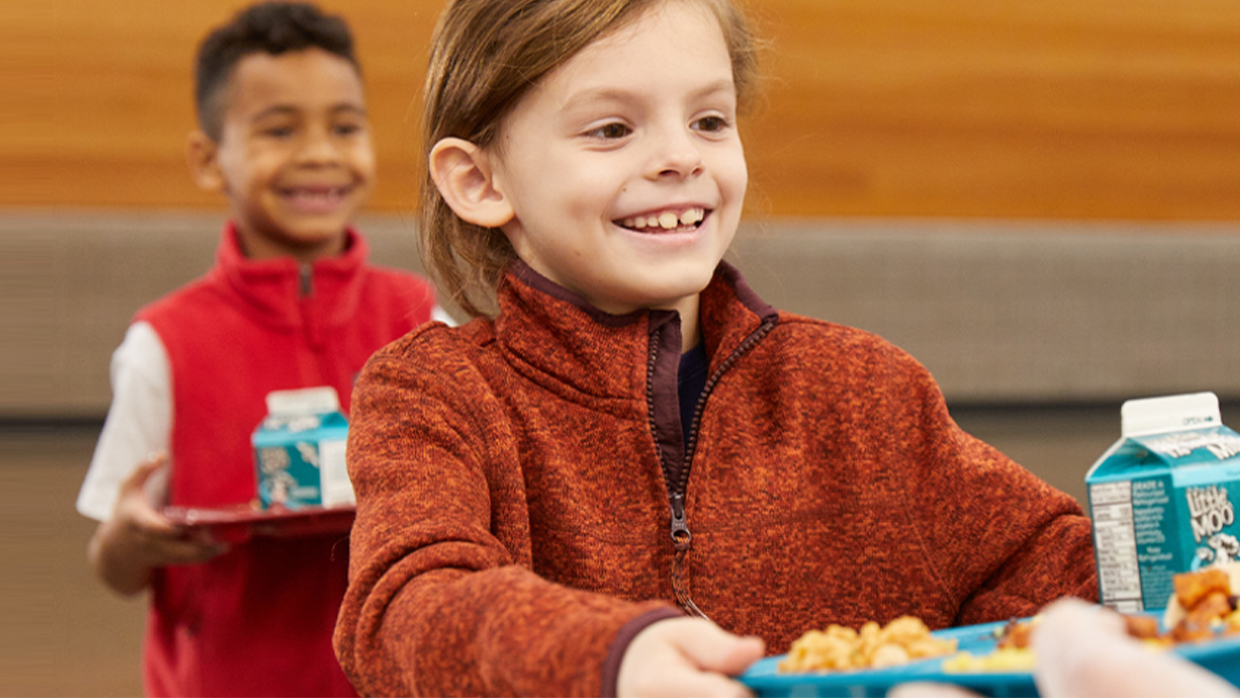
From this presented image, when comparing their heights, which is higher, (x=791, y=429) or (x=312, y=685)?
(x=791, y=429)

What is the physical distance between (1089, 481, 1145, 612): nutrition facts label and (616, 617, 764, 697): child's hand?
264 mm

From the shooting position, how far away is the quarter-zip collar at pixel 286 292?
4.82ft

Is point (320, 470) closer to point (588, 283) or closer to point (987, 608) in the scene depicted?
point (588, 283)

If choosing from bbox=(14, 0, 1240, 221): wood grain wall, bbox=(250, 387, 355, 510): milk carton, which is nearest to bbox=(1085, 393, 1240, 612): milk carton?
bbox=(250, 387, 355, 510): milk carton

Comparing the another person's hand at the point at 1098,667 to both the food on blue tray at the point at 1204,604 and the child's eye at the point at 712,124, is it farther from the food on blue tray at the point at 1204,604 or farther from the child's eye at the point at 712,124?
the child's eye at the point at 712,124

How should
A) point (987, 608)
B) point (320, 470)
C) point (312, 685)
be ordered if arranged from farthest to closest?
point (312, 685) → point (320, 470) → point (987, 608)

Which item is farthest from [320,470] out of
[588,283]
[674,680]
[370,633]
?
[674,680]

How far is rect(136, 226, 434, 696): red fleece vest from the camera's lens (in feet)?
4.30

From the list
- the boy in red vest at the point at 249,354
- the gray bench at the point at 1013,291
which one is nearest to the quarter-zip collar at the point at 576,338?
the boy in red vest at the point at 249,354

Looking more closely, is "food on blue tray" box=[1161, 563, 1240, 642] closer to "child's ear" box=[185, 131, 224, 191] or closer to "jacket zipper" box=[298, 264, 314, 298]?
"jacket zipper" box=[298, 264, 314, 298]

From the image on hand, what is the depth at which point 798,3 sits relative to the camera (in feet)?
8.10

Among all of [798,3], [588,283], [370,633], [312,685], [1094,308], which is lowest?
[312,685]

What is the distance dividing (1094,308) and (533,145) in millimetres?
1842

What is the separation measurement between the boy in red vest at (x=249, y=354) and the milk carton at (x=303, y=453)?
0.35 ft
